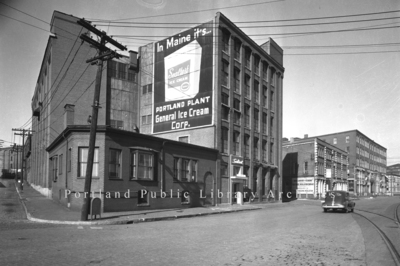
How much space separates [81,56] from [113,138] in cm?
2166

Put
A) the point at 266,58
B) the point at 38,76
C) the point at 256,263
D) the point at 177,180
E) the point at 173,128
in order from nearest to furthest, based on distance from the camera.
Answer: the point at 256,263 < the point at 177,180 < the point at 173,128 < the point at 266,58 < the point at 38,76

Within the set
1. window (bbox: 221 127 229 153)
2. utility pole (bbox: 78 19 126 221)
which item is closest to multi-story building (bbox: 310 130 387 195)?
window (bbox: 221 127 229 153)

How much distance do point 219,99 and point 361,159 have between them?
2843 inches

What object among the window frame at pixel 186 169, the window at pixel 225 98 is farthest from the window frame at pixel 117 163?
the window at pixel 225 98

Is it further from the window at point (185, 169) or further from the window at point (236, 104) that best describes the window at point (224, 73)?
the window at point (185, 169)

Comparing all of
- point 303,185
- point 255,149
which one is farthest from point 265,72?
point 303,185

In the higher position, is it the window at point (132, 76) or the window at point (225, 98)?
the window at point (132, 76)

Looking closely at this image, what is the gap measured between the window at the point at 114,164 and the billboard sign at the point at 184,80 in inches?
508

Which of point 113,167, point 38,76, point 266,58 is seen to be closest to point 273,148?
point 266,58

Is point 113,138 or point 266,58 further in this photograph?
point 266,58

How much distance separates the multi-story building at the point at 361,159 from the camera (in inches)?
3425

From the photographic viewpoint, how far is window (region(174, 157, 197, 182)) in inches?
1127

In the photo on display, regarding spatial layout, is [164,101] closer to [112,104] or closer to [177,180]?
[112,104]

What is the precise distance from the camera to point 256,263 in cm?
853
